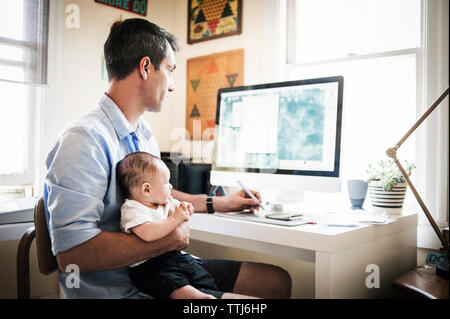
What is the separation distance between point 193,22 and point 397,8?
1278 mm

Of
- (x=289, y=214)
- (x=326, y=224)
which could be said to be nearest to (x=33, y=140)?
(x=289, y=214)

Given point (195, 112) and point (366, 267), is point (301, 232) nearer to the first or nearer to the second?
point (366, 267)

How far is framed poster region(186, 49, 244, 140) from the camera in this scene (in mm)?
2301

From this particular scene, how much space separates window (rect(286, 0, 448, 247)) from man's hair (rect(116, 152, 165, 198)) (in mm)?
856

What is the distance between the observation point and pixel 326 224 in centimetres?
124

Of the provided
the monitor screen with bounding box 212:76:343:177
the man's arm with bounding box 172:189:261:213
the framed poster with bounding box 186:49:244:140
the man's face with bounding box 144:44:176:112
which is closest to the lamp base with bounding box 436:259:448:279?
the monitor screen with bounding box 212:76:343:177

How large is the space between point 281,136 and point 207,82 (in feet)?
3.38

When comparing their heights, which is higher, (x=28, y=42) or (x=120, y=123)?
(x=28, y=42)

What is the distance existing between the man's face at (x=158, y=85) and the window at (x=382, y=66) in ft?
2.53

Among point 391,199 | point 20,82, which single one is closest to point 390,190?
point 391,199

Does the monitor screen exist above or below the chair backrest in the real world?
above

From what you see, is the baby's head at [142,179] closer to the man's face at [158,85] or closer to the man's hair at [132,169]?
the man's hair at [132,169]

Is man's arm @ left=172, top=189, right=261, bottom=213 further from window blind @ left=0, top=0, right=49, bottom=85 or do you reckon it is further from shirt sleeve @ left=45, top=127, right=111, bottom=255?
window blind @ left=0, top=0, right=49, bottom=85

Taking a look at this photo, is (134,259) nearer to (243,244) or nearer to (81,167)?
(81,167)
